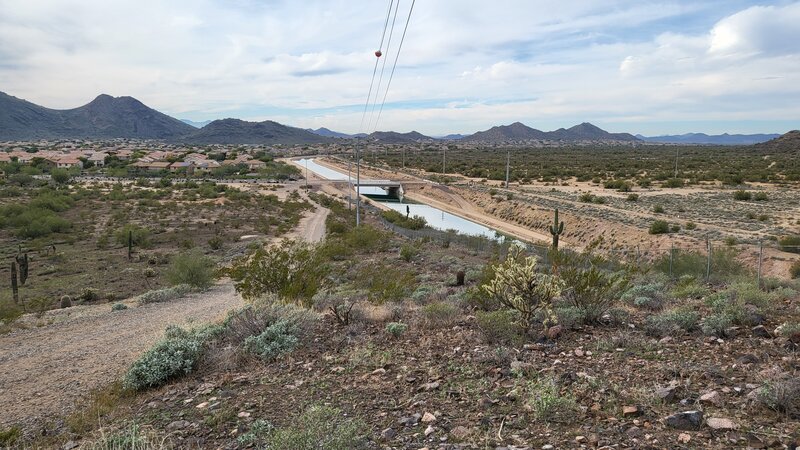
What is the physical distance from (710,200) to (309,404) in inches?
2303

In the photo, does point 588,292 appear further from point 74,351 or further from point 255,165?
point 255,165

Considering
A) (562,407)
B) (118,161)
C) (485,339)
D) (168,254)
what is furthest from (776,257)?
(118,161)

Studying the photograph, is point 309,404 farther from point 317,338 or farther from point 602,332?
point 602,332

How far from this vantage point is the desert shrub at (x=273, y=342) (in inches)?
347

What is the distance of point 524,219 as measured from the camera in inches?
2226

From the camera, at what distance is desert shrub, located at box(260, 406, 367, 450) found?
4.85 meters

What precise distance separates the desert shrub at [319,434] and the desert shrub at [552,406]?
1882 millimetres

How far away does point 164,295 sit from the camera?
2141 centimetres

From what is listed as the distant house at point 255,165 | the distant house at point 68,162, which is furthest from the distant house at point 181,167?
the distant house at point 68,162

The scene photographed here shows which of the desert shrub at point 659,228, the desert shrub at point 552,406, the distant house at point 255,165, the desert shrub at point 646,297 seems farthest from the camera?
the distant house at point 255,165

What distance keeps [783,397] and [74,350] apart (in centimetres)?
1365

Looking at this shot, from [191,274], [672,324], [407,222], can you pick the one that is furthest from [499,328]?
[407,222]

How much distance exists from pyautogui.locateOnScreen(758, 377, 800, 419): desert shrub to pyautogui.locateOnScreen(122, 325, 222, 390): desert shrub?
25.4 feet

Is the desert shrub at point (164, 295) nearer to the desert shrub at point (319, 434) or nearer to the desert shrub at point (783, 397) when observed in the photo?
the desert shrub at point (319, 434)
